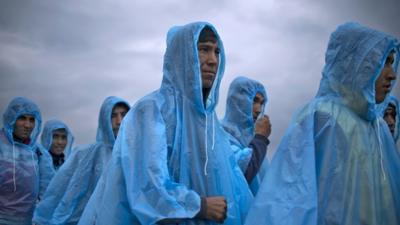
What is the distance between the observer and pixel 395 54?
3.55 m

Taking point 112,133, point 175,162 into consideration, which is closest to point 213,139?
point 175,162

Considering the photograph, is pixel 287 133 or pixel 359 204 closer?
pixel 359 204

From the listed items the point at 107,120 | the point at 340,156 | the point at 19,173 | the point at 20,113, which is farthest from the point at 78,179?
the point at 340,156

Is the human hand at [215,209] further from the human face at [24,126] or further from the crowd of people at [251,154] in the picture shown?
the human face at [24,126]

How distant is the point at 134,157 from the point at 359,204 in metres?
1.42

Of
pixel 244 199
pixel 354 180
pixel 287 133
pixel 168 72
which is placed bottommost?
pixel 244 199

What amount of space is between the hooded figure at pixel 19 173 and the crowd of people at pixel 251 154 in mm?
3871

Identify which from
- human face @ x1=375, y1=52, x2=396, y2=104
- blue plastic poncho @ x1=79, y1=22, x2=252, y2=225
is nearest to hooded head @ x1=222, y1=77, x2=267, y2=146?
blue plastic poncho @ x1=79, y1=22, x2=252, y2=225

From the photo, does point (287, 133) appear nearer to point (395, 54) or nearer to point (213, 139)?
point (213, 139)

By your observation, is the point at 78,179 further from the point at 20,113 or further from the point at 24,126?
the point at 20,113

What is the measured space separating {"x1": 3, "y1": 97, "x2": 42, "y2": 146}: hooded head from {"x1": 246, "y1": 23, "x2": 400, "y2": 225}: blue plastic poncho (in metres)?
5.73

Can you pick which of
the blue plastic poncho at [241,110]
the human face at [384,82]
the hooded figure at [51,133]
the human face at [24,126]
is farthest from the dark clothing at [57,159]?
the human face at [384,82]

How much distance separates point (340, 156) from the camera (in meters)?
3.03

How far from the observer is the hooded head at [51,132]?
36.1ft
